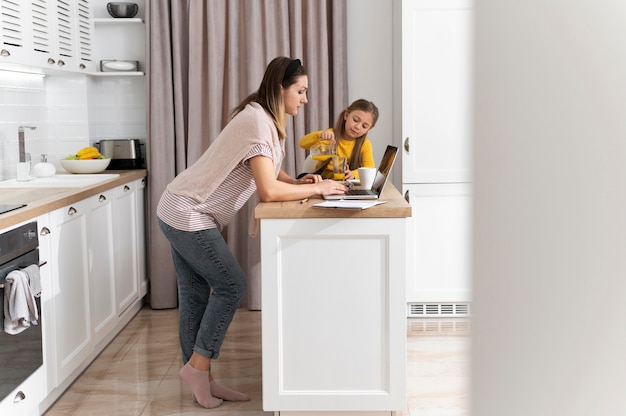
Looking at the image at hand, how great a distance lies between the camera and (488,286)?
1.39 ft

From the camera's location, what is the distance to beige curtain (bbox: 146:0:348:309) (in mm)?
4691

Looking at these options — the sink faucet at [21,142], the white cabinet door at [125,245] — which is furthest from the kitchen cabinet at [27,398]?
the sink faucet at [21,142]

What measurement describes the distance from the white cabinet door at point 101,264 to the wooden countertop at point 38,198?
0.09 m

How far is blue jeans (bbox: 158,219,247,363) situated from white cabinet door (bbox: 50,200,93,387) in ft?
1.59

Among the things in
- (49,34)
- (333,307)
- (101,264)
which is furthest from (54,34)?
(333,307)

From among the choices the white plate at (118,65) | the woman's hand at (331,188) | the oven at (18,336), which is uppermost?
the white plate at (118,65)

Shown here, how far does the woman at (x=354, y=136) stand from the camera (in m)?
3.55

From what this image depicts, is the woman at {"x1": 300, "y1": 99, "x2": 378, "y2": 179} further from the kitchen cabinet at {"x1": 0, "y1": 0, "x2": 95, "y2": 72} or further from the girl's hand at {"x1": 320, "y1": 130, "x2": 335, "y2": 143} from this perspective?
the kitchen cabinet at {"x1": 0, "y1": 0, "x2": 95, "y2": 72}

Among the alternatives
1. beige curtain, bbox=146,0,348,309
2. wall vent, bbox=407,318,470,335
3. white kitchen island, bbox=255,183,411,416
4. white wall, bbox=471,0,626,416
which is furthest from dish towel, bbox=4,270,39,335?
white wall, bbox=471,0,626,416

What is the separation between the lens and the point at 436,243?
14.7 ft

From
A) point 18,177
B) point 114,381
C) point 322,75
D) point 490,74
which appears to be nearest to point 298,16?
point 322,75

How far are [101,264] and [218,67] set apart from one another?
154 centimetres

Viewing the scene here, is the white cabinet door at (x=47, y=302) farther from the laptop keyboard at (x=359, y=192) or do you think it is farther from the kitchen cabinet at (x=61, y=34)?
the laptop keyboard at (x=359, y=192)

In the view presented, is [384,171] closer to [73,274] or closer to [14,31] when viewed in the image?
[73,274]
